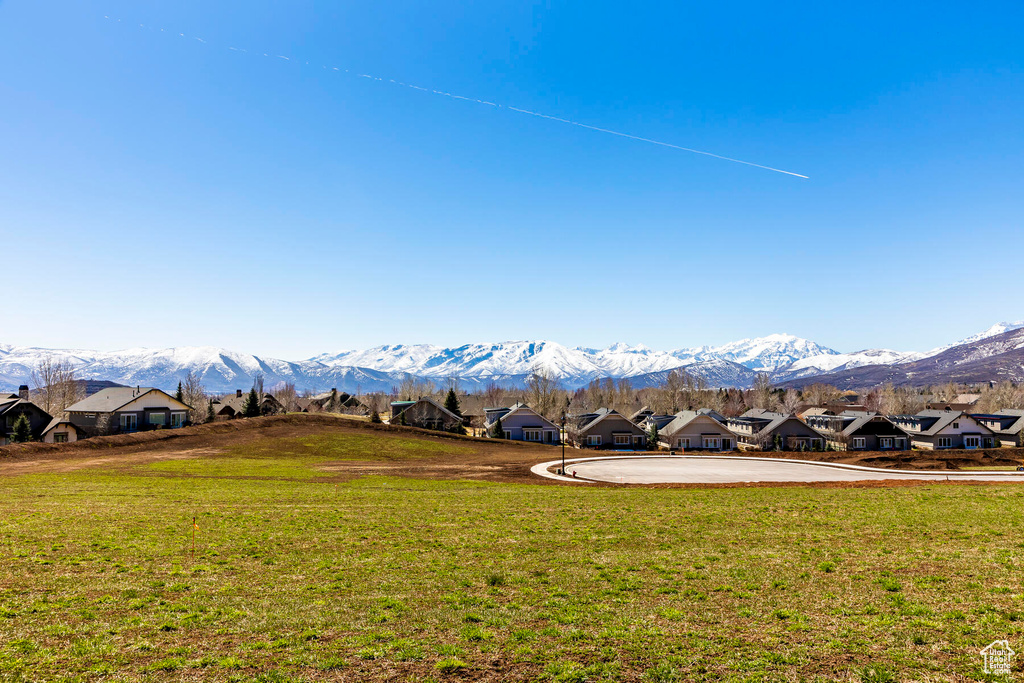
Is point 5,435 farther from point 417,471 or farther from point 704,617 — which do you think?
point 704,617

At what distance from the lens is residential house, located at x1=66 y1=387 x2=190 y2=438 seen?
8362 centimetres

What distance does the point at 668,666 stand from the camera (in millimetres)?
9172

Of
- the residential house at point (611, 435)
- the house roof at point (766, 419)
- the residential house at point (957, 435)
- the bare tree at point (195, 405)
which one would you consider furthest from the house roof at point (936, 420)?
the bare tree at point (195, 405)

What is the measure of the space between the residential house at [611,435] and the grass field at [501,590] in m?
70.0

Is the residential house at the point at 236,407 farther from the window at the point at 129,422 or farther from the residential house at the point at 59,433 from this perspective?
the residential house at the point at 59,433

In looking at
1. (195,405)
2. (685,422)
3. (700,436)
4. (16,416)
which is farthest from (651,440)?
(195,405)

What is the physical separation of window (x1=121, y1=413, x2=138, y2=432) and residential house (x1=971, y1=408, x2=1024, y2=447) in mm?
163071

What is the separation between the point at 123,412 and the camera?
84500 millimetres

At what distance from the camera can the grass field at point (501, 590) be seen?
9.40m

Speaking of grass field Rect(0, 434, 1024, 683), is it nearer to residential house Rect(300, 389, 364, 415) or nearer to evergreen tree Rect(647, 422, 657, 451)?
evergreen tree Rect(647, 422, 657, 451)

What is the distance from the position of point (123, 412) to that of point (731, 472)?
3795 inches

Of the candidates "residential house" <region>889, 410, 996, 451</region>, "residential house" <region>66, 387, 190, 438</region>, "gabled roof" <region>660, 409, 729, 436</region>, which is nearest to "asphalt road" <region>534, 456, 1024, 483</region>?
"gabled roof" <region>660, 409, 729, 436</region>

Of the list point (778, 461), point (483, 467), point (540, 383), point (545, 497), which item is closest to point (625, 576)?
point (545, 497)

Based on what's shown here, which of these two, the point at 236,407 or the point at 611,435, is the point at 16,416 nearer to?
the point at 236,407
